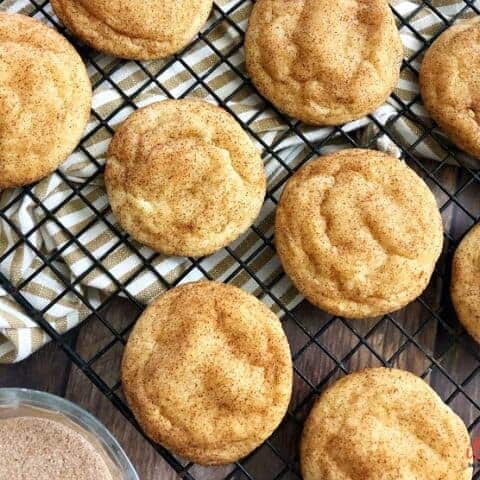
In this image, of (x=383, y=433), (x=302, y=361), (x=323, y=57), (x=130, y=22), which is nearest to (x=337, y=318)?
(x=302, y=361)

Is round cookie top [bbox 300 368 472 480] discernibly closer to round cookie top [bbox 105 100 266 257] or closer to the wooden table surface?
the wooden table surface

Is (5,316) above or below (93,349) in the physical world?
above

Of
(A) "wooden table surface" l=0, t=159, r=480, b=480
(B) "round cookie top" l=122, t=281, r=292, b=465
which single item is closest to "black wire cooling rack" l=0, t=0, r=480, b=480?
(A) "wooden table surface" l=0, t=159, r=480, b=480

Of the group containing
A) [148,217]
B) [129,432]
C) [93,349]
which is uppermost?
[148,217]

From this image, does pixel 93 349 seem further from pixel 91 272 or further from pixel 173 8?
pixel 173 8

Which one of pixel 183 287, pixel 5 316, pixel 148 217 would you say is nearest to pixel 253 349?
pixel 183 287

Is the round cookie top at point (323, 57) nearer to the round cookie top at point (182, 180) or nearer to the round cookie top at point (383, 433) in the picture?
the round cookie top at point (182, 180)

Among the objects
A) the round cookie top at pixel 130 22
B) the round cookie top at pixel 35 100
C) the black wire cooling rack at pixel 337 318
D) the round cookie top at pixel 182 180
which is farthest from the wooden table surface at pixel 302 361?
the round cookie top at pixel 130 22
